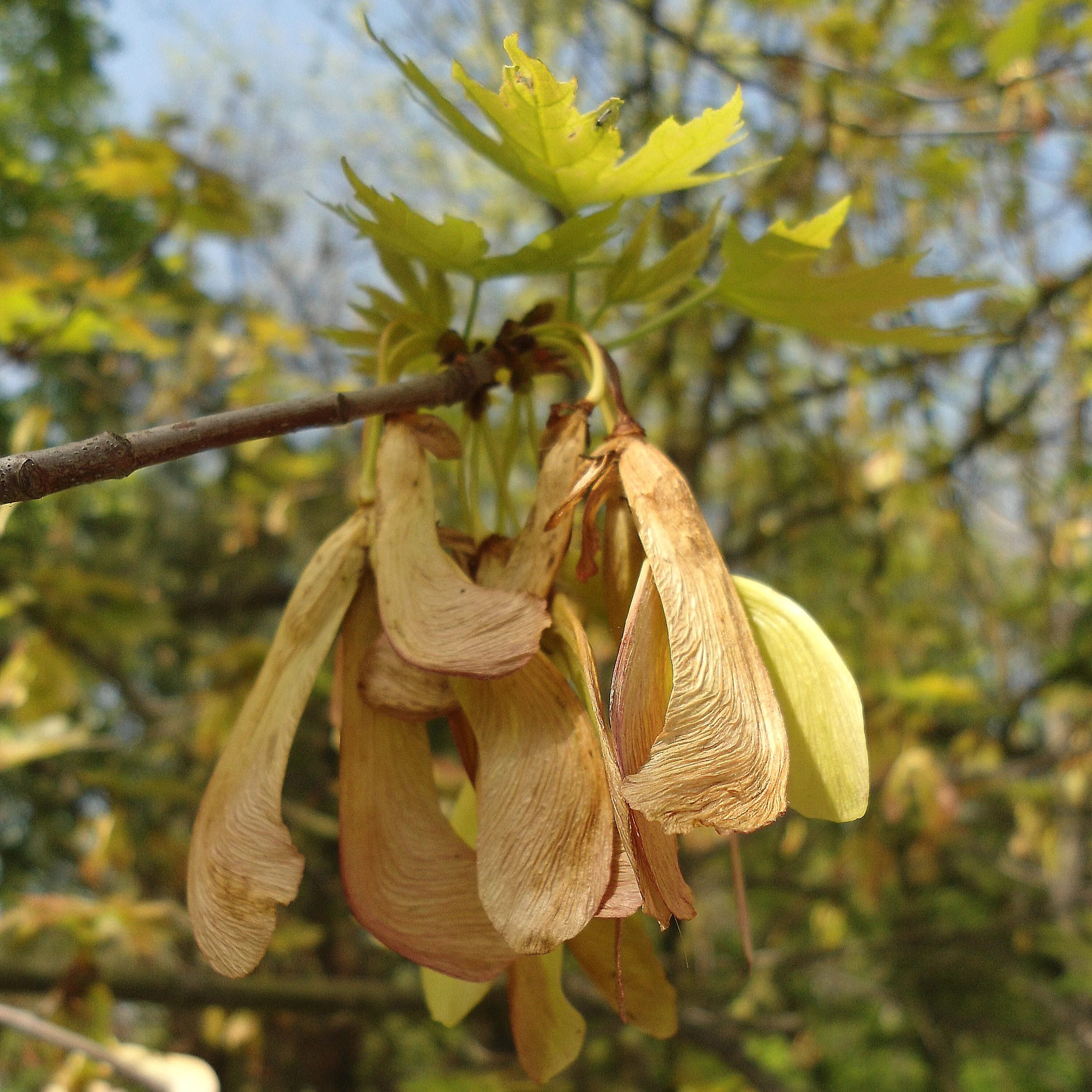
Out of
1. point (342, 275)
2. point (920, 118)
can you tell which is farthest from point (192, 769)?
point (342, 275)

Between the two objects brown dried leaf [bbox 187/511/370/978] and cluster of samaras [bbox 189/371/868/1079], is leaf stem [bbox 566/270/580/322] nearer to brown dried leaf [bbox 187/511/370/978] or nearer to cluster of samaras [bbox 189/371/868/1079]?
cluster of samaras [bbox 189/371/868/1079]

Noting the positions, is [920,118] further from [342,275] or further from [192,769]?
[342,275]

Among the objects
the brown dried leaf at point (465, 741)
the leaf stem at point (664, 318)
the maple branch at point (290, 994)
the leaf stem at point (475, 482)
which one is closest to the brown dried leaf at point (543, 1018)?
the brown dried leaf at point (465, 741)

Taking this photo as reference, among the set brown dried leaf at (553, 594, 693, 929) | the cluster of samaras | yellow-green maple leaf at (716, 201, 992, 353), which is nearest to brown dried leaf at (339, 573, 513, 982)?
the cluster of samaras

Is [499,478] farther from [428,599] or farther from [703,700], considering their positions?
[703,700]

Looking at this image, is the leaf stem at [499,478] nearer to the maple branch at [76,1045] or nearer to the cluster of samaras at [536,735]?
the cluster of samaras at [536,735]

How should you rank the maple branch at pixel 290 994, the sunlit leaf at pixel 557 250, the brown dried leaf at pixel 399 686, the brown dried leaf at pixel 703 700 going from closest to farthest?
the brown dried leaf at pixel 703 700
the brown dried leaf at pixel 399 686
the sunlit leaf at pixel 557 250
the maple branch at pixel 290 994
